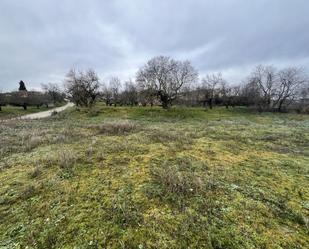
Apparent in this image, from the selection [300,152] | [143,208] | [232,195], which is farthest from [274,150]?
[143,208]

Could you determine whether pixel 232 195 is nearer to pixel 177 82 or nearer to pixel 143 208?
pixel 143 208

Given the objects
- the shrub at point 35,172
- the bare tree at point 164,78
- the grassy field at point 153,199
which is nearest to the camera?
the grassy field at point 153,199

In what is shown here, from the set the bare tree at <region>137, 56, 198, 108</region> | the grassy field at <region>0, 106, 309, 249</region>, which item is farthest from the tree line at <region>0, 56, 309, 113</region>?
the grassy field at <region>0, 106, 309, 249</region>

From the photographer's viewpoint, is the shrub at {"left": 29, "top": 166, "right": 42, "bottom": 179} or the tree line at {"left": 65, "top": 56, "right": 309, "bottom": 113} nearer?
the shrub at {"left": 29, "top": 166, "right": 42, "bottom": 179}

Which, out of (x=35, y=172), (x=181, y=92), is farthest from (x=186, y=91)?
(x=35, y=172)

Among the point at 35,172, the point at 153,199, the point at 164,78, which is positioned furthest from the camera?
the point at 164,78

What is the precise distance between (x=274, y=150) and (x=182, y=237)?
28.9ft

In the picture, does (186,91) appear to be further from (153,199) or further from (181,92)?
(153,199)

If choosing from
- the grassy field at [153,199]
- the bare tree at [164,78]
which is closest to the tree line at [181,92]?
the bare tree at [164,78]

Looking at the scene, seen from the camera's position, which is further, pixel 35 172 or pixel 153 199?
pixel 35 172

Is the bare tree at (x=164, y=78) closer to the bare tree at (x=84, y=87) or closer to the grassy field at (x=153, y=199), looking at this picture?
the bare tree at (x=84, y=87)

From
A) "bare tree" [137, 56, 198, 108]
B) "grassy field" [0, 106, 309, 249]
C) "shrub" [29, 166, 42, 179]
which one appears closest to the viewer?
"grassy field" [0, 106, 309, 249]

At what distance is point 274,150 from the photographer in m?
10.3

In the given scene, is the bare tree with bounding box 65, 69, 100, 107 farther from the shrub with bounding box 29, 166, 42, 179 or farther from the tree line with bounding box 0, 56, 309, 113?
the shrub with bounding box 29, 166, 42, 179
